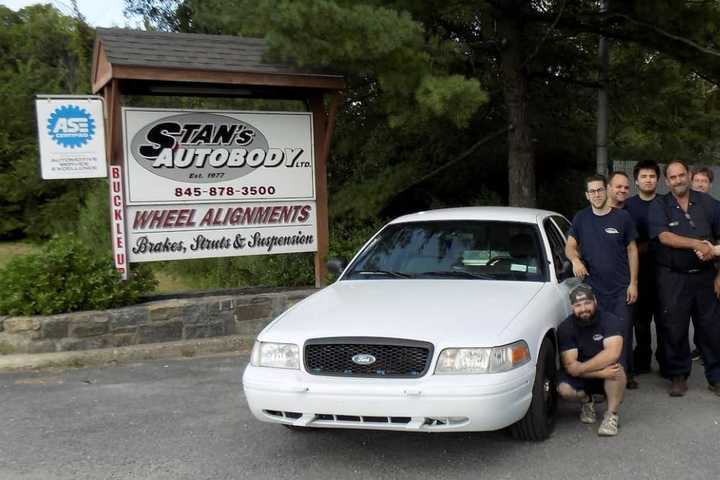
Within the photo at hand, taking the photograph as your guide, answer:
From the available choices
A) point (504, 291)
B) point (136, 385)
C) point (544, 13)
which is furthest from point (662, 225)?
point (544, 13)

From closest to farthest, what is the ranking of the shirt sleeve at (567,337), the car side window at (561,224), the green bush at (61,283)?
the shirt sleeve at (567,337) < the car side window at (561,224) < the green bush at (61,283)

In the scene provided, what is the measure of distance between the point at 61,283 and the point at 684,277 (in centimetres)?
600

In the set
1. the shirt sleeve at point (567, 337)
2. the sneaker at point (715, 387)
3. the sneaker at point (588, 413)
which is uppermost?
the shirt sleeve at point (567, 337)

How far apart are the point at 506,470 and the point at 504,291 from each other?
4.04ft

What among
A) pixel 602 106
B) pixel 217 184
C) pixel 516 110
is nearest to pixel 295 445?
pixel 217 184

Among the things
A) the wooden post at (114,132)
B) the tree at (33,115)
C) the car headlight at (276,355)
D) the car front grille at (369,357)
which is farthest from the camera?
the tree at (33,115)

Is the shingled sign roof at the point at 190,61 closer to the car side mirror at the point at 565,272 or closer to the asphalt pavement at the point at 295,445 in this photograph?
the asphalt pavement at the point at 295,445

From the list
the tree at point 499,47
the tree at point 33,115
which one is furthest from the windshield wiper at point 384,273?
the tree at point 33,115

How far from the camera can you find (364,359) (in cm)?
421

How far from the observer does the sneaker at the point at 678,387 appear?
5.85 meters

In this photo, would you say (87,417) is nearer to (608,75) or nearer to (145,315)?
(145,315)

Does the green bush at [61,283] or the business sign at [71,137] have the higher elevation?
the business sign at [71,137]

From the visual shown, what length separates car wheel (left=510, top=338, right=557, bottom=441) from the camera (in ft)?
15.0

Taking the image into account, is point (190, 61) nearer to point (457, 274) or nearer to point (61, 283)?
point (61, 283)
